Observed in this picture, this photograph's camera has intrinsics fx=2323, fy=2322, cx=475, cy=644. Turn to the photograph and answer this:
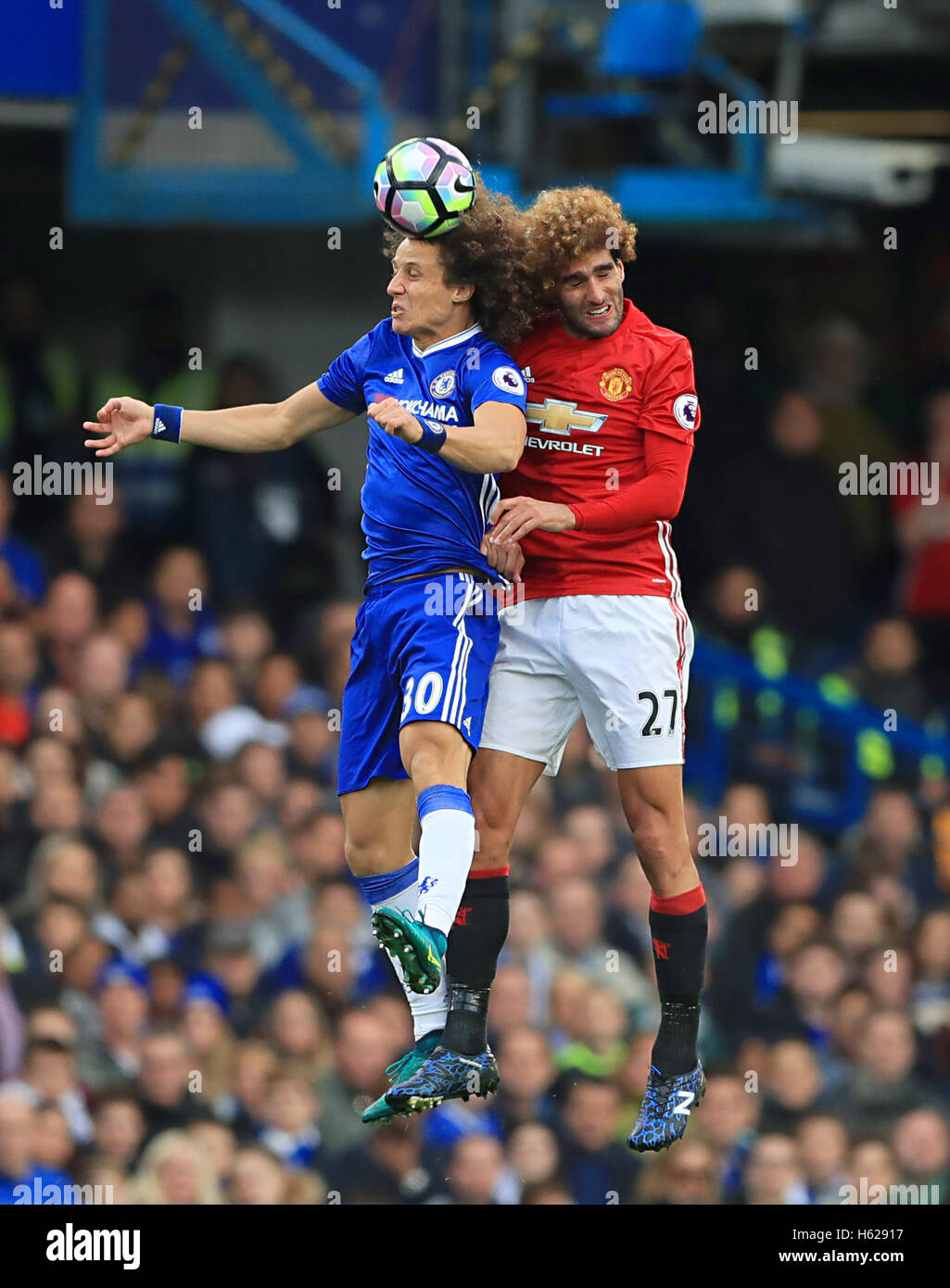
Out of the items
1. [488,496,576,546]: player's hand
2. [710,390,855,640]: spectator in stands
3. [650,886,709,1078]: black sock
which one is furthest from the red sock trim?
[710,390,855,640]: spectator in stands

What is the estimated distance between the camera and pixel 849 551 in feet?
48.0

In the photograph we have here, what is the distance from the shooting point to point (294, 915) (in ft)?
38.2

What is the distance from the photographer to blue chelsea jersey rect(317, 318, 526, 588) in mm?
6734

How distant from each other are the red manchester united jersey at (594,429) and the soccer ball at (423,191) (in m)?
0.49

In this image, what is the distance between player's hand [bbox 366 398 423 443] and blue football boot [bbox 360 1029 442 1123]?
1854mm

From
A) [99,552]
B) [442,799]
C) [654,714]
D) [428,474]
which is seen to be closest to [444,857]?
[442,799]

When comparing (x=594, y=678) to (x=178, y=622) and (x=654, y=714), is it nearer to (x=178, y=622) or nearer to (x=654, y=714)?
(x=654, y=714)

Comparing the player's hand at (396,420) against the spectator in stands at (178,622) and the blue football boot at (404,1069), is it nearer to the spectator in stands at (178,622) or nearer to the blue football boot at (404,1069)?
the blue football boot at (404,1069)

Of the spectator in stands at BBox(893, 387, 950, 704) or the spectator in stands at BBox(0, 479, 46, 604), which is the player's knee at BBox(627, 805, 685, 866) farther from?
the spectator in stands at BBox(893, 387, 950, 704)

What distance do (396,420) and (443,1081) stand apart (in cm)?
193

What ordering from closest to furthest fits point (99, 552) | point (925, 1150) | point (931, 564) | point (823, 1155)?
point (823, 1155)
point (925, 1150)
point (99, 552)
point (931, 564)

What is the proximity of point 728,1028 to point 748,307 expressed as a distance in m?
5.10

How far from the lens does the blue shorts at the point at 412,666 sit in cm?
667
